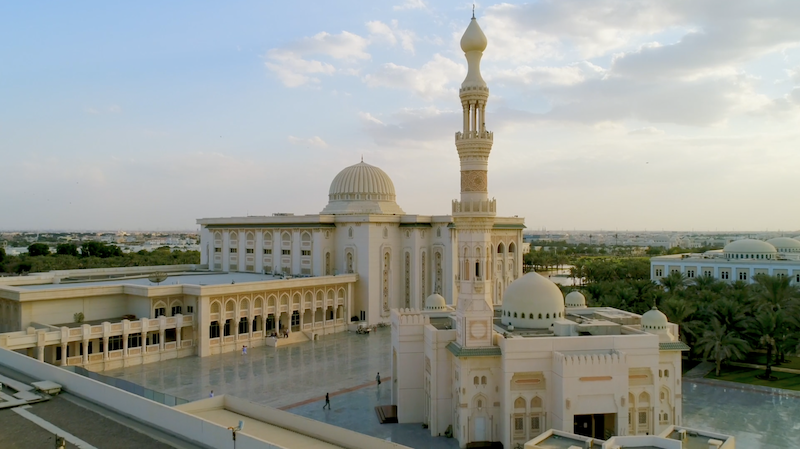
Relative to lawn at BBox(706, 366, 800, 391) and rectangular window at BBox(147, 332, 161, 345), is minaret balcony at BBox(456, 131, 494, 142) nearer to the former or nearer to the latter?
lawn at BBox(706, 366, 800, 391)

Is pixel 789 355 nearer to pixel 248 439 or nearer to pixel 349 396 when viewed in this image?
pixel 349 396

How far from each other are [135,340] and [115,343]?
97 centimetres

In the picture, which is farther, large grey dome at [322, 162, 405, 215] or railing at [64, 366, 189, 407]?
large grey dome at [322, 162, 405, 215]

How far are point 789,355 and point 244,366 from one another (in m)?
29.0

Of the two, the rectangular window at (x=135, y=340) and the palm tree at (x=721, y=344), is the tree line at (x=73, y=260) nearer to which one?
the rectangular window at (x=135, y=340)

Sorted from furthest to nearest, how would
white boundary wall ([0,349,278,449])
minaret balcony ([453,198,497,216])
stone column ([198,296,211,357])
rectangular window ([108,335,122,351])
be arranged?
1. stone column ([198,296,211,357])
2. rectangular window ([108,335,122,351])
3. minaret balcony ([453,198,497,216])
4. white boundary wall ([0,349,278,449])

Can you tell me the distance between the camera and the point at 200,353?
3225 cm

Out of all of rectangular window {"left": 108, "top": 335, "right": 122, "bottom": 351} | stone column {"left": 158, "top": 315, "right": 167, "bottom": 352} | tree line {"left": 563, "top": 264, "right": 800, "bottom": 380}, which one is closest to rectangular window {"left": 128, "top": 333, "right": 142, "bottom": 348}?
rectangular window {"left": 108, "top": 335, "right": 122, "bottom": 351}

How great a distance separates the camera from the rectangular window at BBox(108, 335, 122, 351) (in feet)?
97.1

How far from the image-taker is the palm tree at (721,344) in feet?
86.3

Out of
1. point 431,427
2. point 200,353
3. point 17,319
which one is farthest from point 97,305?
point 431,427

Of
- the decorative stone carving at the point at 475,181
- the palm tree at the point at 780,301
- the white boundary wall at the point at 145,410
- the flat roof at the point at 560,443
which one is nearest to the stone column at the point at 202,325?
the white boundary wall at the point at 145,410

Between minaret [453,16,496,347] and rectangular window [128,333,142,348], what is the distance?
19011 mm

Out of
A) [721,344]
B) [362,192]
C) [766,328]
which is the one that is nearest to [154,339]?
[362,192]
